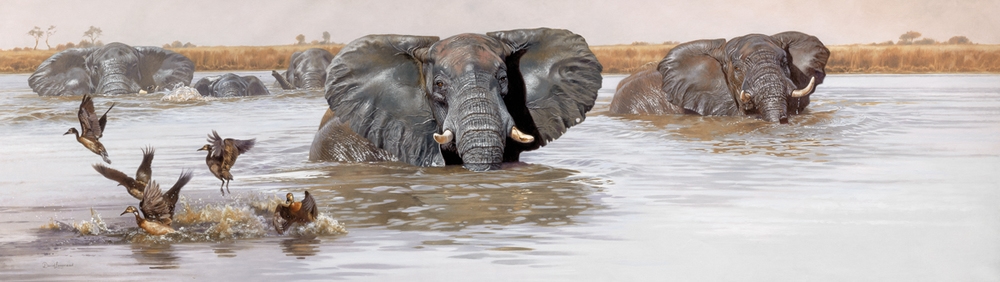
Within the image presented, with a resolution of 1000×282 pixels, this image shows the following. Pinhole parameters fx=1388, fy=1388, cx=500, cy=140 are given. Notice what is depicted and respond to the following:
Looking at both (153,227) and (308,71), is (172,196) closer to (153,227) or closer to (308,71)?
(153,227)

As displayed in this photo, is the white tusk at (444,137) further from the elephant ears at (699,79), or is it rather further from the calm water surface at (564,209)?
the elephant ears at (699,79)

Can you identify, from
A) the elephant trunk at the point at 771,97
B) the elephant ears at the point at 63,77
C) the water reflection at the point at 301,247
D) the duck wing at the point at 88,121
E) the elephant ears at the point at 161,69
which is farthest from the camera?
the elephant ears at the point at 161,69

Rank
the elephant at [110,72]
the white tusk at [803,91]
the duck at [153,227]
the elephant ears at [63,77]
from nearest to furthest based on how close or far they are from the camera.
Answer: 1. the duck at [153,227]
2. the white tusk at [803,91]
3. the elephant at [110,72]
4. the elephant ears at [63,77]

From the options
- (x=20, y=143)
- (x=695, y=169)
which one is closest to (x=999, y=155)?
(x=695, y=169)

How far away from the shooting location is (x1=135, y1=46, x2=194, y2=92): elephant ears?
30719 mm

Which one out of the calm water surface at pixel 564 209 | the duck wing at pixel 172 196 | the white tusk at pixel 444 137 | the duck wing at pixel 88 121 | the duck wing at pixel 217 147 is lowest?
the calm water surface at pixel 564 209

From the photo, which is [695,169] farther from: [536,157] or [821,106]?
[821,106]

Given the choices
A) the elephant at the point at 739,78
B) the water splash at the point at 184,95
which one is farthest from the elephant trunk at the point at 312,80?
the elephant at the point at 739,78

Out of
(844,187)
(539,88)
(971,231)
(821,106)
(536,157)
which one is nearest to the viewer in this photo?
(971,231)

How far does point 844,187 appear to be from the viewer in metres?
11.0

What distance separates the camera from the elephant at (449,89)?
1139cm

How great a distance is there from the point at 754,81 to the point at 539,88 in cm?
567

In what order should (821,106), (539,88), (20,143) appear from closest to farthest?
(539,88)
(20,143)
(821,106)

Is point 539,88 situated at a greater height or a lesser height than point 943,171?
greater
